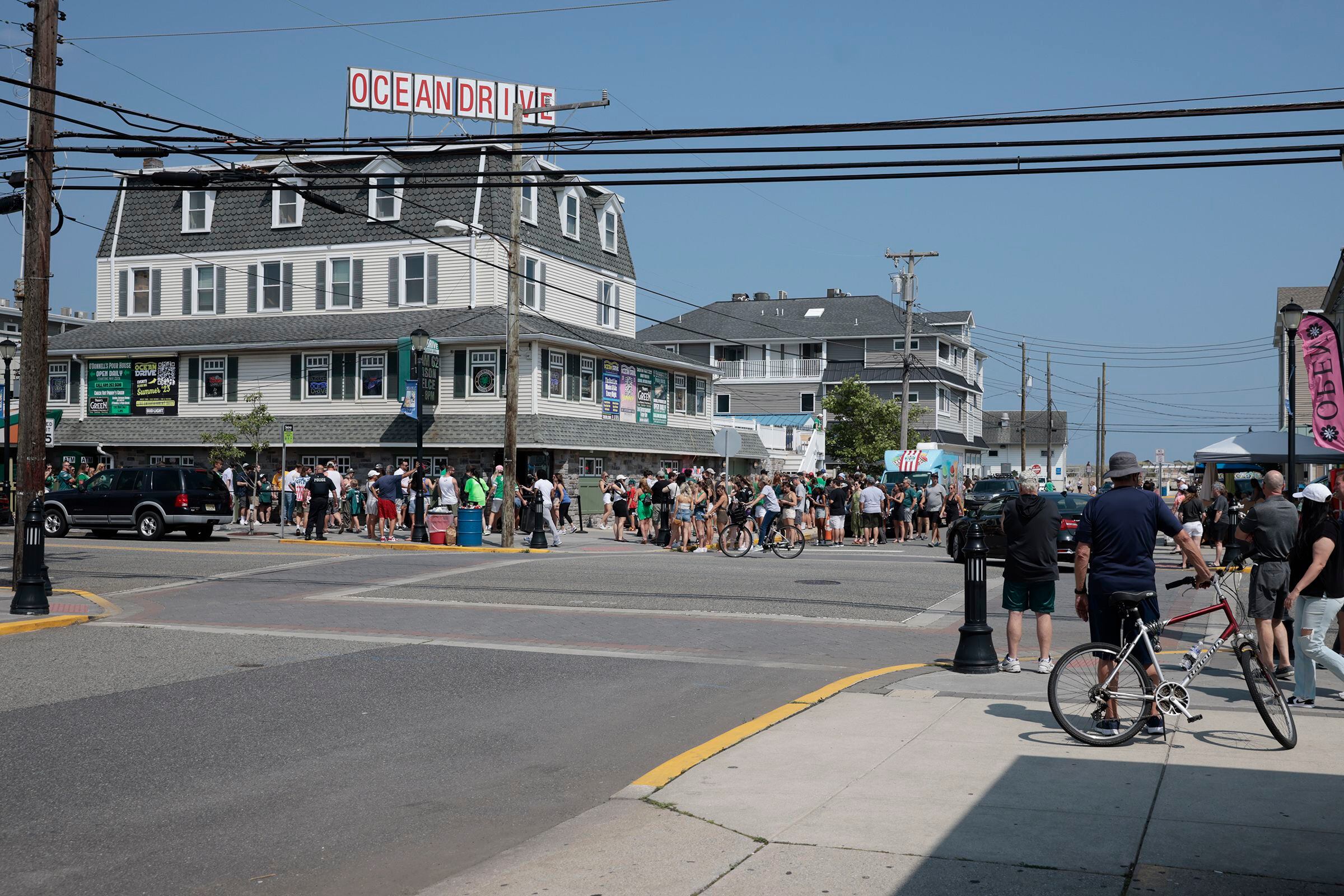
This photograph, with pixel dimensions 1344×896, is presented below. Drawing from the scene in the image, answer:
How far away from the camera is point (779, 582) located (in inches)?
755

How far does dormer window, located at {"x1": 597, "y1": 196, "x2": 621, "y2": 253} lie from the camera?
140ft

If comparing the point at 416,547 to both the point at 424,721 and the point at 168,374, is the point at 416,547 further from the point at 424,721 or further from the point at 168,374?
the point at 424,721

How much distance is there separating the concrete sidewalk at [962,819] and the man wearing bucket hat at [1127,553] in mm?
758

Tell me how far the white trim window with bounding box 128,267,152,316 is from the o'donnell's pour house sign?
9802 mm

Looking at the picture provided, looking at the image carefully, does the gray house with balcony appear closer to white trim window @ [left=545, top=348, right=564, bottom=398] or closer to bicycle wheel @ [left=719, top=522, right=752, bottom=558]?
white trim window @ [left=545, top=348, right=564, bottom=398]

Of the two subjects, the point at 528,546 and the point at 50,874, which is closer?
the point at 50,874

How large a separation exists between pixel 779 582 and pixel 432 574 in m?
5.80

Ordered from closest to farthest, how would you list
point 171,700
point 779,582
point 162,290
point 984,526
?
point 171,700 < point 779,582 < point 984,526 < point 162,290

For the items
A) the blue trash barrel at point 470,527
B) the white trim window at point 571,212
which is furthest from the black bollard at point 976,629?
the white trim window at point 571,212

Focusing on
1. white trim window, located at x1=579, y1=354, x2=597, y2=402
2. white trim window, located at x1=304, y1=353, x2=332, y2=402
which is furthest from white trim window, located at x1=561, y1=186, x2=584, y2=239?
white trim window, located at x1=304, y1=353, x2=332, y2=402

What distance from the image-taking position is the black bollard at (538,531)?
2714cm

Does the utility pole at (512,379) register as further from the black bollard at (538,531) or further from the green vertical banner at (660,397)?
the green vertical banner at (660,397)

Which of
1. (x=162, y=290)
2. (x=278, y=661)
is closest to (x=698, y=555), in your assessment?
(x=278, y=661)

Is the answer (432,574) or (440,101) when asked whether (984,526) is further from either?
(440,101)
